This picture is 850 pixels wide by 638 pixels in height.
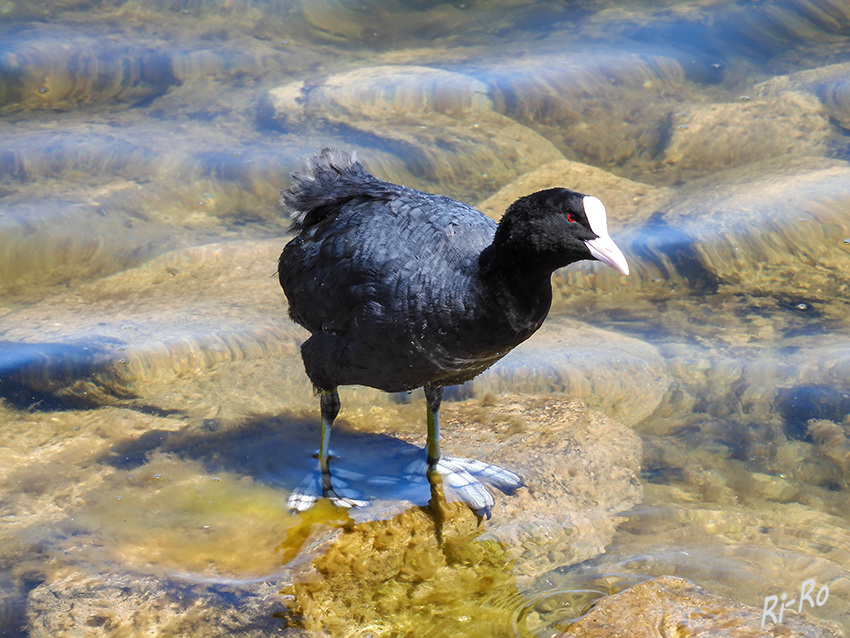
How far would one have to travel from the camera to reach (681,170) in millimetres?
6969

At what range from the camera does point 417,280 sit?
358cm

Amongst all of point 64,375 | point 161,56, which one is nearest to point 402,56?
point 161,56

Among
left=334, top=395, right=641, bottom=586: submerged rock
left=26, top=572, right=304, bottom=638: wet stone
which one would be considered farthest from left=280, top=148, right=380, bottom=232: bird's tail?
left=26, top=572, right=304, bottom=638: wet stone

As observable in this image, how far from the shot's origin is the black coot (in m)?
3.33

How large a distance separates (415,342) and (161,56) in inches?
237

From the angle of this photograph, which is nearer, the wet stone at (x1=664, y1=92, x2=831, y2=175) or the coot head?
the coot head

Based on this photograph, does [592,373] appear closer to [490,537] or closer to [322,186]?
[490,537]

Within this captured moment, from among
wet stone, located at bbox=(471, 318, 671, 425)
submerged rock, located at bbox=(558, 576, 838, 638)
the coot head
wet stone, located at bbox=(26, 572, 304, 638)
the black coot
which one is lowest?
wet stone, located at bbox=(26, 572, 304, 638)

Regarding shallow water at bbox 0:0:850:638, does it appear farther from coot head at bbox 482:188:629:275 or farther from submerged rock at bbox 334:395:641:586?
coot head at bbox 482:188:629:275

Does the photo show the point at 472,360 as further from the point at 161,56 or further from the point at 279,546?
the point at 161,56

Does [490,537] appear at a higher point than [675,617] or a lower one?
lower

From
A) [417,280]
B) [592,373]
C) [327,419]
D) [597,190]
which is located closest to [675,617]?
[417,280]

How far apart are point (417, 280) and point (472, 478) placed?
1.31 m

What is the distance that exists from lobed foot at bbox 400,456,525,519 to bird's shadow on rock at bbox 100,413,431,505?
9cm
